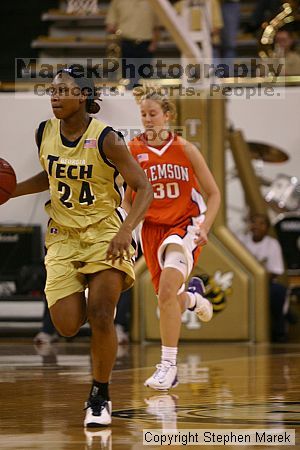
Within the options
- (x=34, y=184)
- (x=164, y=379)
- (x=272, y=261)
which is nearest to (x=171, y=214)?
(x=164, y=379)

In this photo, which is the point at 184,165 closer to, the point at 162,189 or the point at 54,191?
the point at 162,189

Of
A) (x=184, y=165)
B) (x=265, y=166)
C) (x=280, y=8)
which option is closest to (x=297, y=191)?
(x=265, y=166)

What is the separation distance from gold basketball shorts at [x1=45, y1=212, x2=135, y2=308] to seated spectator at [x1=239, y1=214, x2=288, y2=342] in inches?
224

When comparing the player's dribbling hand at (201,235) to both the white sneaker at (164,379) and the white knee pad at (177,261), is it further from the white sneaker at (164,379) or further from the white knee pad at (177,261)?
the white sneaker at (164,379)

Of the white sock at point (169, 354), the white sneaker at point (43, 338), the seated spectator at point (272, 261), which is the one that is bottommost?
the white sneaker at point (43, 338)

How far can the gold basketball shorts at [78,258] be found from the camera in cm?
465

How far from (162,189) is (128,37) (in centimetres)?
675

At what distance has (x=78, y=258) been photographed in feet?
15.4

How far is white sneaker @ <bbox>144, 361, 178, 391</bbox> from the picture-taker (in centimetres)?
596

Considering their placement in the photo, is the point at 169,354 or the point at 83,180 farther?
the point at 169,354

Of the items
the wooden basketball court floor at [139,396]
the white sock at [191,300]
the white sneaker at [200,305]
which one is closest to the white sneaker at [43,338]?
the wooden basketball court floor at [139,396]

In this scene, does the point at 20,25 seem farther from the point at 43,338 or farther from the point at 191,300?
the point at 191,300

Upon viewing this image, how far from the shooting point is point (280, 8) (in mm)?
12203

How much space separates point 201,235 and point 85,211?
1.70m
